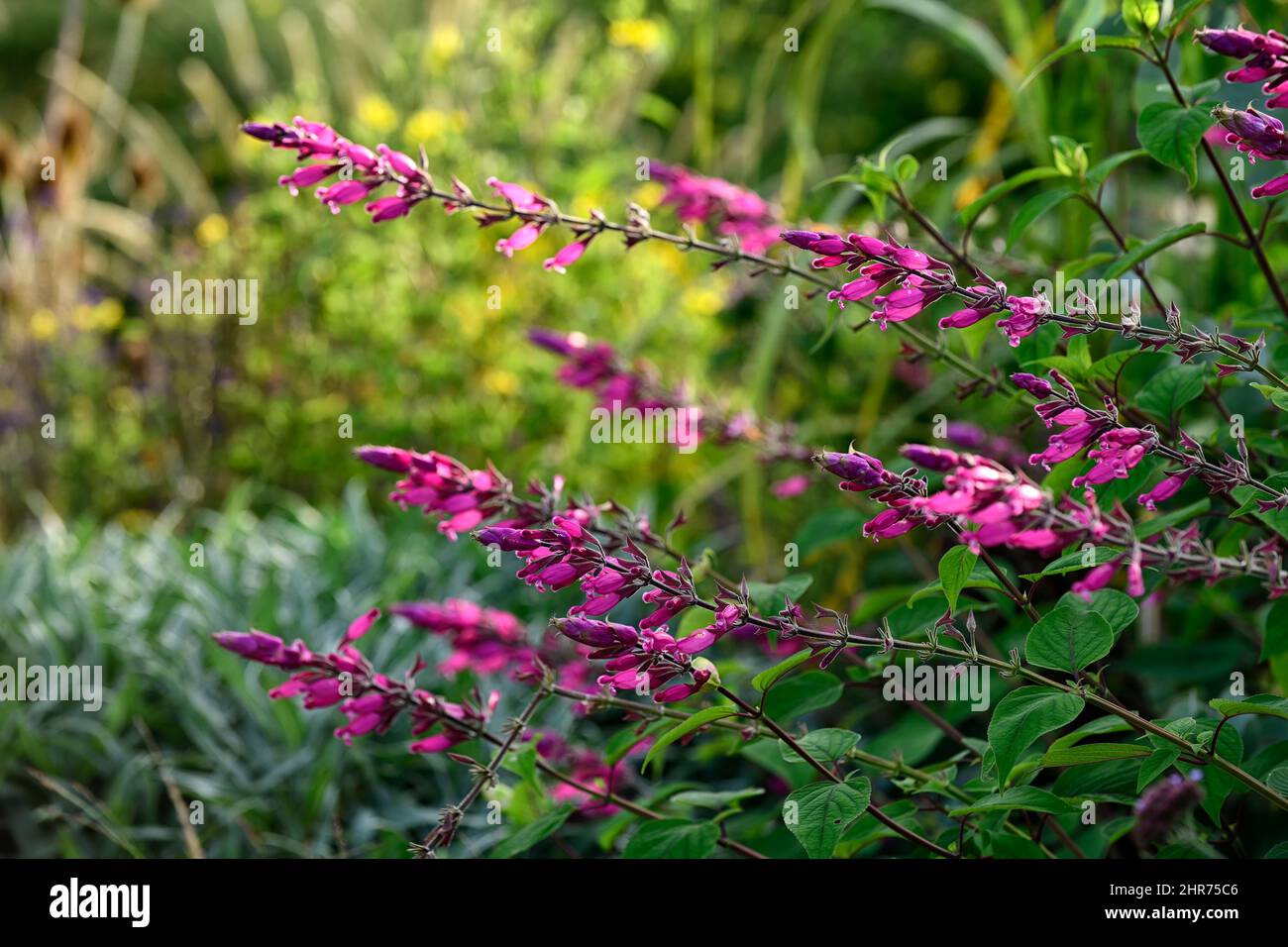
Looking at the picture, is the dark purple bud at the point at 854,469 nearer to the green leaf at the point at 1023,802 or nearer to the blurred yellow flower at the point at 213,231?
the green leaf at the point at 1023,802

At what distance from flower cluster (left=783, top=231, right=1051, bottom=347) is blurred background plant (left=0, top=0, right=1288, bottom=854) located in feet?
0.96

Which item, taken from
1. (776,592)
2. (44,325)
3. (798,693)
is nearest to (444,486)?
(776,592)

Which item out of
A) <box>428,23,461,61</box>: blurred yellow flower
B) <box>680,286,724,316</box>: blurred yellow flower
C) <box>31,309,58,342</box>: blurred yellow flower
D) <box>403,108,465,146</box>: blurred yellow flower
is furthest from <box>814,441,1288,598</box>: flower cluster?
<box>31,309,58,342</box>: blurred yellow flower

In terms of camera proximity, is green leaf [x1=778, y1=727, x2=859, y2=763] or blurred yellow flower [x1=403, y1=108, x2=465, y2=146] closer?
green leaf [x1=778, y1=727, x2=859, y2=763]

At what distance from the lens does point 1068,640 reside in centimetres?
111

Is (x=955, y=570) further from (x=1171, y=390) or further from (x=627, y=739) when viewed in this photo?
(x=627, y=739)

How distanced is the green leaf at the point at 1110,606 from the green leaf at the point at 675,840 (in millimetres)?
431

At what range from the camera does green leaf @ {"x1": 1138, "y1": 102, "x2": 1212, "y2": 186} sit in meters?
1.19

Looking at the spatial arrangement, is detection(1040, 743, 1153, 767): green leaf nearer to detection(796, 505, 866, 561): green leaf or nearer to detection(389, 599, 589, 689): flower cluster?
detection(796, 505, 866, 561): green leaf

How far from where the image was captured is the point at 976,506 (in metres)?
0.92
